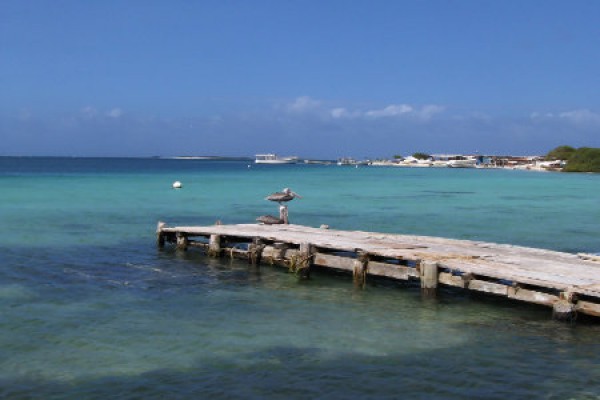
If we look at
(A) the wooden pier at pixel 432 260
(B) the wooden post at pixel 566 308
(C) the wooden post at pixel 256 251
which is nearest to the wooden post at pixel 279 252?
(A) the wooden pier at pixel 432 260

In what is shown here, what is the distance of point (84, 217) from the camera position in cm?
3481

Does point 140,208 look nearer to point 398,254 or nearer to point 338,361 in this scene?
point 398,254

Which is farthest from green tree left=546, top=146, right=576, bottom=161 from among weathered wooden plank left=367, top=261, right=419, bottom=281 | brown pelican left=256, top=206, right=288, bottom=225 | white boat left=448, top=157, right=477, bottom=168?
weathered wooden plank left=367, top=261, right=419, bottom=281

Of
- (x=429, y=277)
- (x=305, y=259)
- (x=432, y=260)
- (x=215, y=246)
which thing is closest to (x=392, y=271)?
(x=432, y=260)

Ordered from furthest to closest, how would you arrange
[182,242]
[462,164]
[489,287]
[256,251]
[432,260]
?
[462,164] → [182,242] → [256,251] → [432,260] → [489,287]

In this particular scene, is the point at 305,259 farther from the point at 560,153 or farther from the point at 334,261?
the point at 560,153

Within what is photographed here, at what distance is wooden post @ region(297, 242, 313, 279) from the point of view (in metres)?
18.8

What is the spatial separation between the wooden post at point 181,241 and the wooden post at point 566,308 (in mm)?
13614

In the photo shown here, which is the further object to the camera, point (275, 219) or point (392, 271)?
point (275, 219)

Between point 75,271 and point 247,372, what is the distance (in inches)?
393

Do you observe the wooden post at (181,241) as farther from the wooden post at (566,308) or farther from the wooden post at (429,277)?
the wooden post at (566,308)

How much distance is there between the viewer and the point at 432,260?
16.7m

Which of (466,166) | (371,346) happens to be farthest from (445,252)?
(466,166)

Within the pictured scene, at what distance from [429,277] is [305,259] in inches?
153
